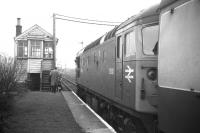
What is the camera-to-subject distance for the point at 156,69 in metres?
6.32

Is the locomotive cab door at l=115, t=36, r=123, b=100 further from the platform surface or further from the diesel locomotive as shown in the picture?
the platform surface


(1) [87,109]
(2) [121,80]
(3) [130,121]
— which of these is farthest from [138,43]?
(1) [87,109]

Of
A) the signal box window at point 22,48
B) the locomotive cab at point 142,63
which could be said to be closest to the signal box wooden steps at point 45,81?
the signal box window at point 22,48

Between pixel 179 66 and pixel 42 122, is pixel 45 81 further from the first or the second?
pixel 179 66

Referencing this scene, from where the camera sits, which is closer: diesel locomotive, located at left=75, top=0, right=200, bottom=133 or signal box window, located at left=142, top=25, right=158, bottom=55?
diesel locomotive, located at left=75, top=0, right=200, bottom=133

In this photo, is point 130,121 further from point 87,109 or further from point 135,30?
point 87,109

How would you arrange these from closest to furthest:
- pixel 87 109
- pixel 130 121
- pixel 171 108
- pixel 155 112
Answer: pixel 171 108
pixel 155 112
pixel 130 121
pixel 87 109

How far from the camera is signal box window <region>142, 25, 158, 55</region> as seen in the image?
21.3 ft

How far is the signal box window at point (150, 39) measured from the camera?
649 centimetres

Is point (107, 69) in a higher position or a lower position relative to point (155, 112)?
higher

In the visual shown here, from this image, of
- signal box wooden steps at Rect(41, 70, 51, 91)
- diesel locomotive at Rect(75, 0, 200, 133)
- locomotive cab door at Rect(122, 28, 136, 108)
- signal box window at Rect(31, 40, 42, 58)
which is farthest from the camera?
signal box window at Rect(31, 40, 42, 58)

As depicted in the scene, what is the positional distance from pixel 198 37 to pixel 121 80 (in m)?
4.03

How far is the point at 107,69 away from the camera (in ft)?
31.8

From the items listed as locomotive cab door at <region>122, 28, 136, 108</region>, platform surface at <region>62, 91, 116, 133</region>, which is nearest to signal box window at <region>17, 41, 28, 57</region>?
platform surface at <region>62, 91, 116, 133</region>
